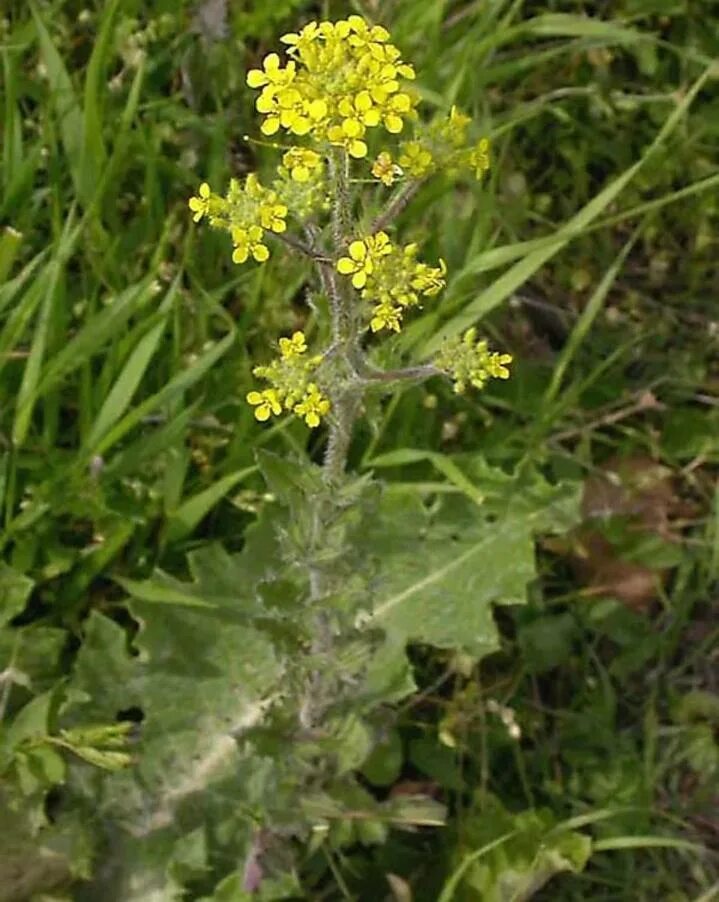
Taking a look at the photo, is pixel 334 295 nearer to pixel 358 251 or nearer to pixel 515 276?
pixel 358 251

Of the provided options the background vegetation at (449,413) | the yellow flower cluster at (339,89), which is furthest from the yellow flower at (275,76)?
the background vegetation at (449,413)

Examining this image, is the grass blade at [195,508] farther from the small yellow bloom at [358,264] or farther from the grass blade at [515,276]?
the small yellow bloom at [358,264]

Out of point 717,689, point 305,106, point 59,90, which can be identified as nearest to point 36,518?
point 59,90

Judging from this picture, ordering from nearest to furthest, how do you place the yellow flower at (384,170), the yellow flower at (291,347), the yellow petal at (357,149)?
the yellow petal at (357,149), the yellow flower at (384,170), the yellow flower at (291,347)

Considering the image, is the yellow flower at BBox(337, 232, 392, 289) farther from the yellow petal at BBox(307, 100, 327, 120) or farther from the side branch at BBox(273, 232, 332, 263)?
the yellow petal at BBox(307, 100, 327, 120)

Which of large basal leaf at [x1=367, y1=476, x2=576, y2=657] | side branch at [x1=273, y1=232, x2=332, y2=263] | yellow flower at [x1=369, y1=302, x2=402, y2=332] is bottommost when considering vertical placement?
large basal leaf at [x1=367, y1=476, x2=576, y2=657]

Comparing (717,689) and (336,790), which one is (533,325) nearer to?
(717,689)

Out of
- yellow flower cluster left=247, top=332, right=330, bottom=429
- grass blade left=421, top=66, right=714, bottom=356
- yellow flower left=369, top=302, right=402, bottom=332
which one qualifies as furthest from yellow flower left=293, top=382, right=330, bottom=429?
grass blade left=421, top=66, right=714, bottom=356

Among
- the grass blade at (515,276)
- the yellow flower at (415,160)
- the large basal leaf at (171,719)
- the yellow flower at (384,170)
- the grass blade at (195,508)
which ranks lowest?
the large basal leaf at (171,719)
